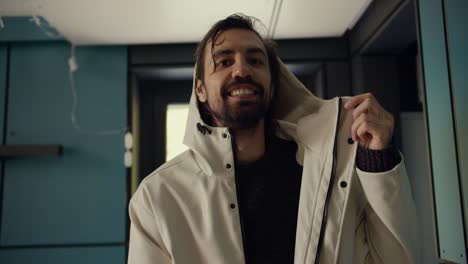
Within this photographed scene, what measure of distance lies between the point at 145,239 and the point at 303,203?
0.45 m

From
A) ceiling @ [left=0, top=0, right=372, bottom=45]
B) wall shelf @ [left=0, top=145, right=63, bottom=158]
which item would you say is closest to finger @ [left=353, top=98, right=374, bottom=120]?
ceiling @ [left=0, top=0, right=372, bottom=45]

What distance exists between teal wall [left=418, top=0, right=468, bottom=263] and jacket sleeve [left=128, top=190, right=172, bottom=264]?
767 mm

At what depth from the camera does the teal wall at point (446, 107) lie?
106cm

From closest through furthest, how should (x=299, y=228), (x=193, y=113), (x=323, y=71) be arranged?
(x=299, y=228) → (x=193, y=113) → (x=323, y=71)

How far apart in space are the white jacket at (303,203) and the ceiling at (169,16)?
511mm

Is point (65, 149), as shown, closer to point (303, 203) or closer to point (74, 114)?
point (74, 114)

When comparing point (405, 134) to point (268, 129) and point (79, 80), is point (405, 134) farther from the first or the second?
A: point (79, 80)

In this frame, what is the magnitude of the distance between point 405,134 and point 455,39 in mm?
911

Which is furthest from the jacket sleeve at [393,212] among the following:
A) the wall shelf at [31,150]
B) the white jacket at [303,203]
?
the wall shelf at [31,150]

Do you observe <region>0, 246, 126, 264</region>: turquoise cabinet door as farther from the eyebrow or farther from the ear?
the eyebrow

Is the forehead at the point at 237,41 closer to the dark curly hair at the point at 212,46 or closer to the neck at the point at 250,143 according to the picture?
the dark curly hair at the point at 212,46

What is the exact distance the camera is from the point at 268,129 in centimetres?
130

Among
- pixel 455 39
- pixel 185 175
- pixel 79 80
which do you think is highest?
pixel 79 80

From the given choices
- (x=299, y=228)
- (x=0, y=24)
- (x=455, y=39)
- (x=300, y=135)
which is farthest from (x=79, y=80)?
(x=455, y=39)
